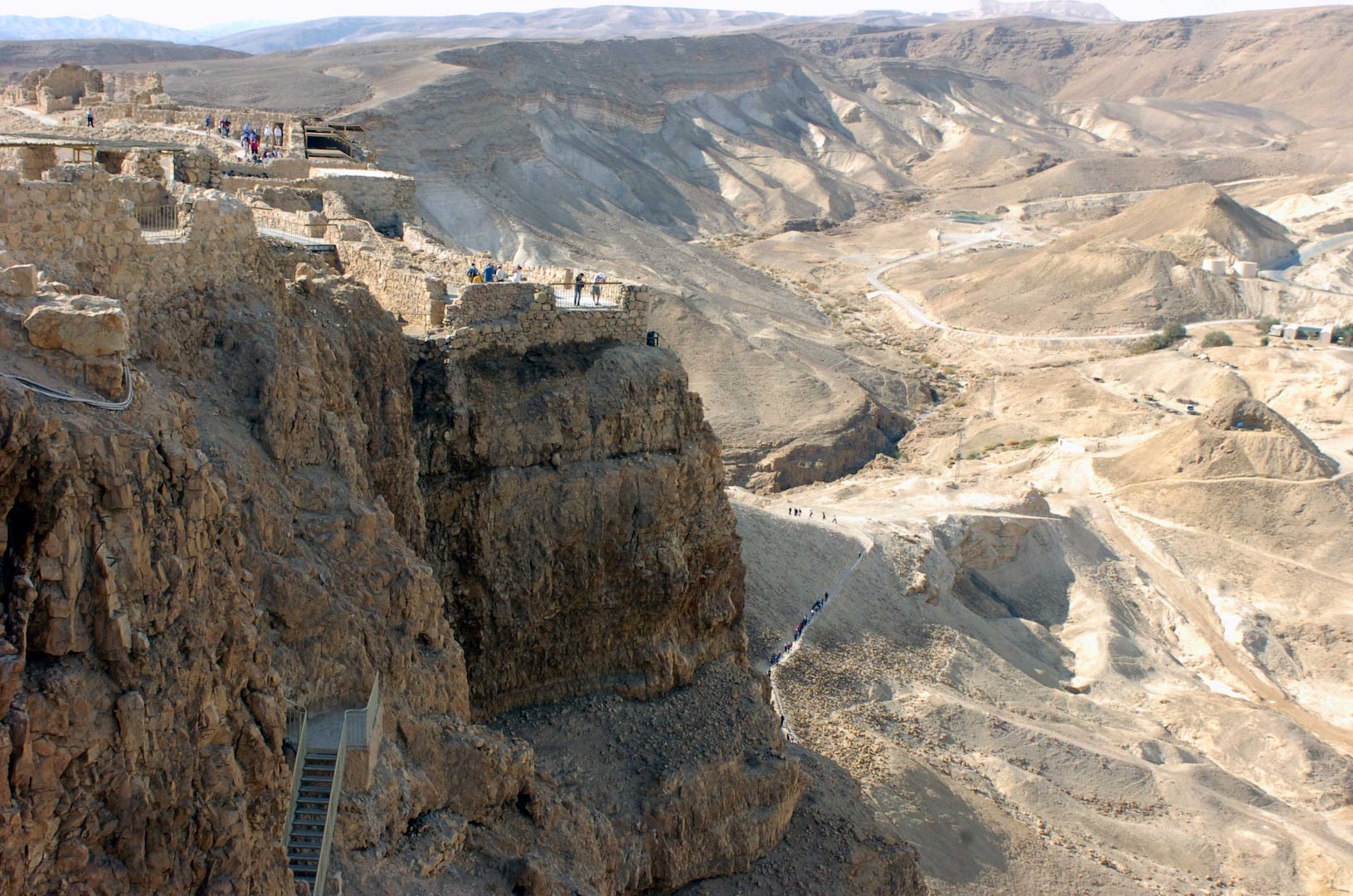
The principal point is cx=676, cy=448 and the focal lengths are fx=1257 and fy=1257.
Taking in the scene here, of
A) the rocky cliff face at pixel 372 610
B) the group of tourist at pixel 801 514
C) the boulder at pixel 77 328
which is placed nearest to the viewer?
the rocky cliff face at pixel 372 610

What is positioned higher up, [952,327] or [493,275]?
[493,275]

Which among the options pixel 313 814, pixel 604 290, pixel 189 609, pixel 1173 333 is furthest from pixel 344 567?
pixel 1173 333

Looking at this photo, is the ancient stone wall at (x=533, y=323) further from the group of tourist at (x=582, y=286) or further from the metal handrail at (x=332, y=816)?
the metal handrail at (x=332, y=816)

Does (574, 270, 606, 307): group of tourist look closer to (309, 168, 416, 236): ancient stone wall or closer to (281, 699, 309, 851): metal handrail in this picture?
(309, 168, 416, 236): ancient stone wall

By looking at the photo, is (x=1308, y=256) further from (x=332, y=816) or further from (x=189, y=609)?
(x=189, y=609)

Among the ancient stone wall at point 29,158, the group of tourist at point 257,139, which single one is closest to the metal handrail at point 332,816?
the ancient stone wall at point 29,158

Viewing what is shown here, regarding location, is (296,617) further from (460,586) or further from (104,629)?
(460,586)
